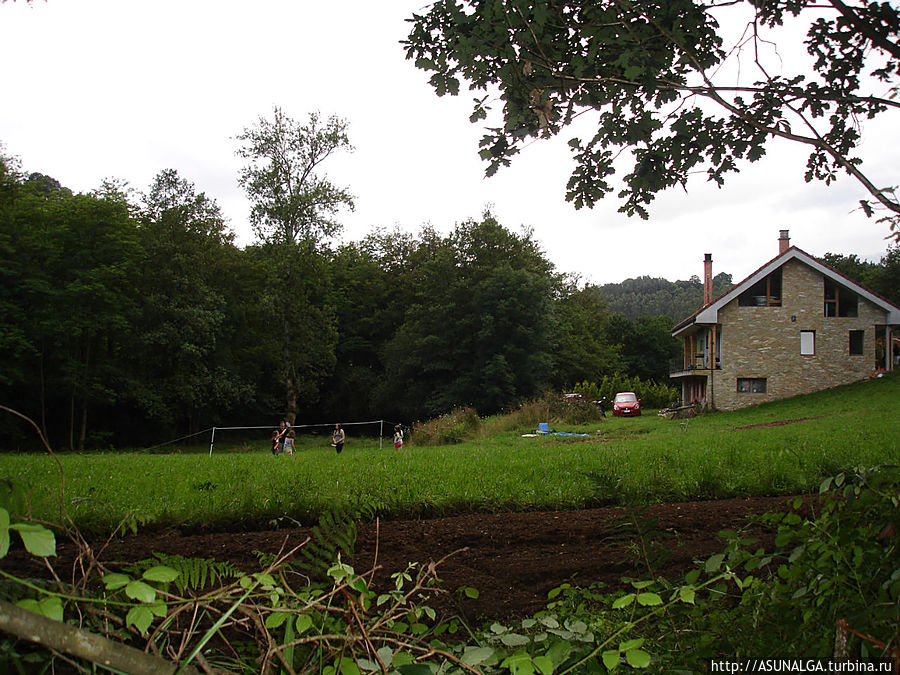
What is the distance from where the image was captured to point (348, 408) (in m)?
45.3

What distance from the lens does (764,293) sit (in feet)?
104

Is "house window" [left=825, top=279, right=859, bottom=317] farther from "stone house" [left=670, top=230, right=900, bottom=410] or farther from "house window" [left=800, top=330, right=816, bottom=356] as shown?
"house window" [left=800, top=330, right=816, bottom=356]

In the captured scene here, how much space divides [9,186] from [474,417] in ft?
82.0

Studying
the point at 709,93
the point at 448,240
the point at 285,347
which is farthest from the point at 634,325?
the point at 709,93

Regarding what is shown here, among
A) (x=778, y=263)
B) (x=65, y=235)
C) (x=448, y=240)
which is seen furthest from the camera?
(x=448, y=240)

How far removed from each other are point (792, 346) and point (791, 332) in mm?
726

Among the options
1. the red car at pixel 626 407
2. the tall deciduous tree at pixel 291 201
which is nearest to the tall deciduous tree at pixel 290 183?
the tall deciduous tree at pixel 291 201

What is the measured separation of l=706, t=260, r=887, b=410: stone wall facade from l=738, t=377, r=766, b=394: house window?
0.19 meters

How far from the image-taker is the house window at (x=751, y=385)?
3114 cm

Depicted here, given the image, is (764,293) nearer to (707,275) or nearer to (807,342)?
(807,342)

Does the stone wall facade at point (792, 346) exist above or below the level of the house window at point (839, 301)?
below

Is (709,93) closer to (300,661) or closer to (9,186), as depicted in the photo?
(300,661)

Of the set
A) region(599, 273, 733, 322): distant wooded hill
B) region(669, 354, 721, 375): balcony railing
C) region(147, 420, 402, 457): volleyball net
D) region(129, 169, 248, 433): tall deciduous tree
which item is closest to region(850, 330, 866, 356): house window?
region(669, 354, 721, 375): balcony railing

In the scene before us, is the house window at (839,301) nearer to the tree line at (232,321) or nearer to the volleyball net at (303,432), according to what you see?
the tree line at (232,321)
